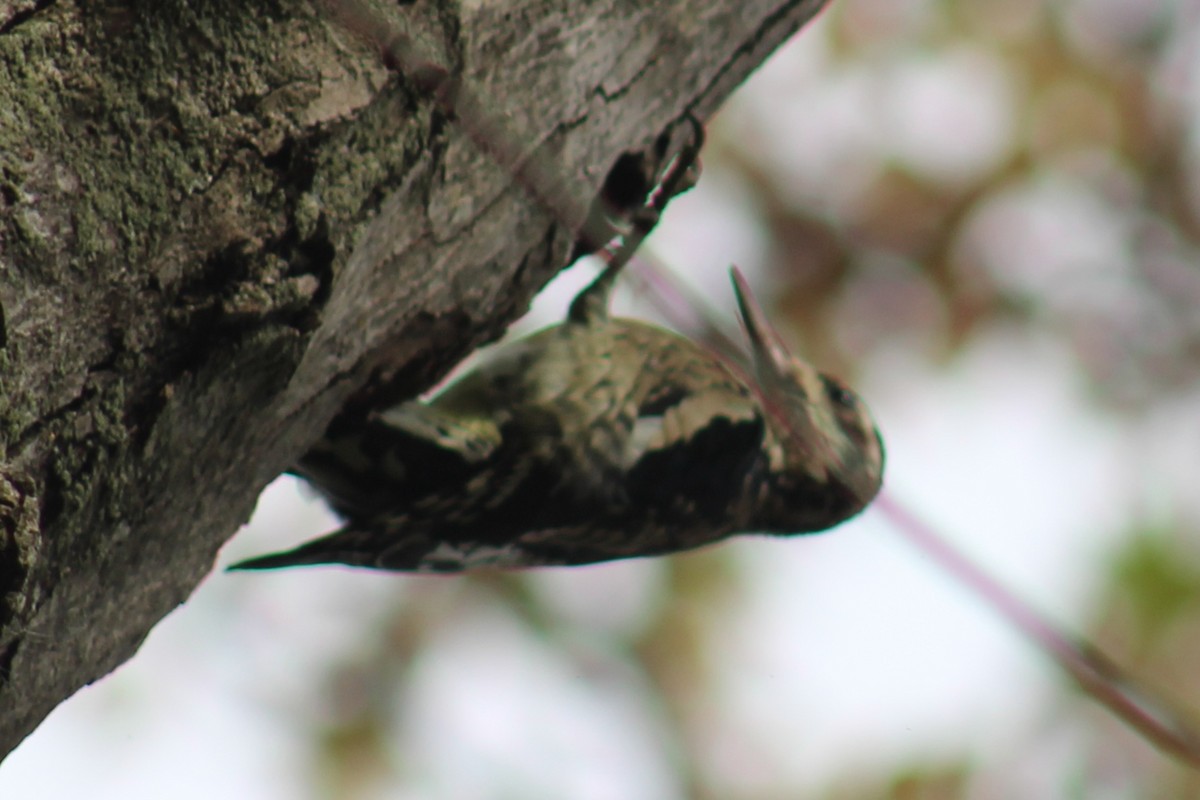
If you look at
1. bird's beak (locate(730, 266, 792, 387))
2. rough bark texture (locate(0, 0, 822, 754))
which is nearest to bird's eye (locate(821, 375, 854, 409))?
bird's beak (locate(730, 266, 792, 387))

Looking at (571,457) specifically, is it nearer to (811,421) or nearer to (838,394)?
(811,421)

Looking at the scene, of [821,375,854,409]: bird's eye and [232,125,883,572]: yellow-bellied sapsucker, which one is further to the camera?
[821,375,854,409]: bird's eye

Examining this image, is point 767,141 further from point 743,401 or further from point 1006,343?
point 743,401

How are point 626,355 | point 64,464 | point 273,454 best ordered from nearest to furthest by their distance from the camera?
1. point 64,464
2. point 273,454
3. point 626,355

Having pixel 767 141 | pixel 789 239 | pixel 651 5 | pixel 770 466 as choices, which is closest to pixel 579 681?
pixel 789 239

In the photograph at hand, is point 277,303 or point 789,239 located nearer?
point 277,303

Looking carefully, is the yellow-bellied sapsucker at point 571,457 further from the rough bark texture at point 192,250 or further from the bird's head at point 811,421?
the rough bark texture at point 192,250

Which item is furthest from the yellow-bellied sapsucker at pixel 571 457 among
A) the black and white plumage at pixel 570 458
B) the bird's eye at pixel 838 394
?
the bird's eye at pixel 838 394

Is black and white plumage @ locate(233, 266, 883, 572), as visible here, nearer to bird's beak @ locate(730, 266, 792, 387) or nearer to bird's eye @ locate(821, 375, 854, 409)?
bird's beak @ locate(730, 266, 792, 387)
